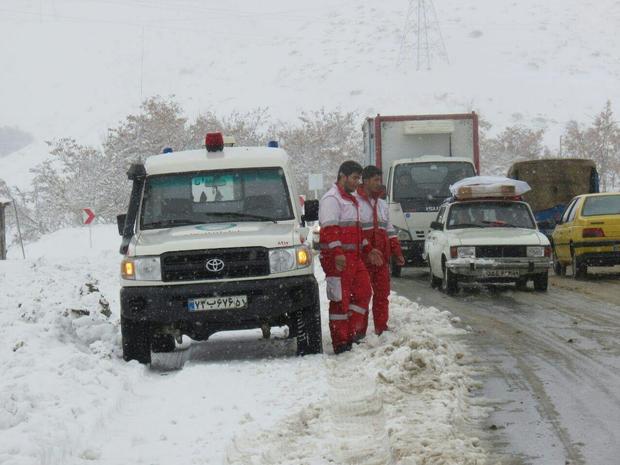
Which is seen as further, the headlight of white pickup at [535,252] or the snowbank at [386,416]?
the headlight of white pickup at [535,252]

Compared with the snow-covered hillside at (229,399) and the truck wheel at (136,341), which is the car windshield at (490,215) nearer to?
the snow-covered hillside at (229,399)

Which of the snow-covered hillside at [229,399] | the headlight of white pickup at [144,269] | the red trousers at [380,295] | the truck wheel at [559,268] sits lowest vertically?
the truck wheel at [559,268]

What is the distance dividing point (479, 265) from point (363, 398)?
A: 328 inches

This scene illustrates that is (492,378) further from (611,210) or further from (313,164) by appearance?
(313,164)

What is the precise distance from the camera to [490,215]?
16.3 m

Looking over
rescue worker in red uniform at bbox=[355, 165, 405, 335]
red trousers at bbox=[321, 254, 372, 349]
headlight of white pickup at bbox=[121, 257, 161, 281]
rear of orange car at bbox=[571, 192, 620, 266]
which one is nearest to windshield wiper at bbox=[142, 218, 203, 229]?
headlight of white pickup at bbox=[121, 257, 161, 281]

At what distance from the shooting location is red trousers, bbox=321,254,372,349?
9.43 m

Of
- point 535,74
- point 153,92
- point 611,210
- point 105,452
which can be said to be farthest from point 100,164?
point 153,92

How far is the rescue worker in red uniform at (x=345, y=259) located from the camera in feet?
31.1

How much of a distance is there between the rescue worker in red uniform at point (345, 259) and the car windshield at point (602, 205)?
32.5 ft

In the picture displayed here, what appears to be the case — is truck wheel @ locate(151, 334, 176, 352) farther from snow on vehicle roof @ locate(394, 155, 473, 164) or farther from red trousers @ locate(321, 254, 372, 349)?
snow on vehicle roof @ locate(394, 155, 473, 164)

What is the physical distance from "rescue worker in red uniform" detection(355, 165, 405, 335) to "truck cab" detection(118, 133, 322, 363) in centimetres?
95

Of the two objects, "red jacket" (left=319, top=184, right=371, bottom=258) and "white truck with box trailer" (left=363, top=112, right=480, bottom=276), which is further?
"white truck with box trailer" (left=363, top=112, right=480, bottom=276)

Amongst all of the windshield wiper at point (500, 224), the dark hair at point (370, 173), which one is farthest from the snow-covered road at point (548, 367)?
the dark hair at point (370, 173)
